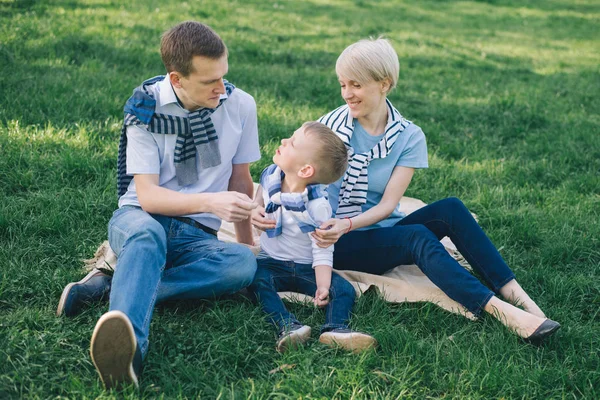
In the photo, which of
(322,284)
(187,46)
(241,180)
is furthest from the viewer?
(241,180)

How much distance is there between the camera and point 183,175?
3.64 m

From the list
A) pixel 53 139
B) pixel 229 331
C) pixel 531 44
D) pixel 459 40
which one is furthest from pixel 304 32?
pixel 229 331

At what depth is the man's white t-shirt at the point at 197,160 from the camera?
349 centimetres

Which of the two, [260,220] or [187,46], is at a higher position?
→ [187,46]

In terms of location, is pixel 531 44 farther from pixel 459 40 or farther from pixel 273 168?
pixel 273 168

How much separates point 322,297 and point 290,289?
0.29m

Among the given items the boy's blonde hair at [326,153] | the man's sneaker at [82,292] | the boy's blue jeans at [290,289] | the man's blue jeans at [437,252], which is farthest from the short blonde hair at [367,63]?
the man's sneaker at [82,292]

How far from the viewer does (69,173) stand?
4922 millimetres

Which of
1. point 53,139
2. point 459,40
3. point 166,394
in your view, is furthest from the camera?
point 459,40

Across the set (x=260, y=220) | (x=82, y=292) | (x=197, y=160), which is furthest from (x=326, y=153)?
(x=82, y=292)

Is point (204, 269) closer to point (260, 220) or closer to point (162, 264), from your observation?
point (162, 264)

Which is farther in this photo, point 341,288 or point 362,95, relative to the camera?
point 362,95

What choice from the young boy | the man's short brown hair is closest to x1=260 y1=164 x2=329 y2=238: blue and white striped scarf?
the young boy

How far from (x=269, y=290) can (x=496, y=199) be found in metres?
2.56
